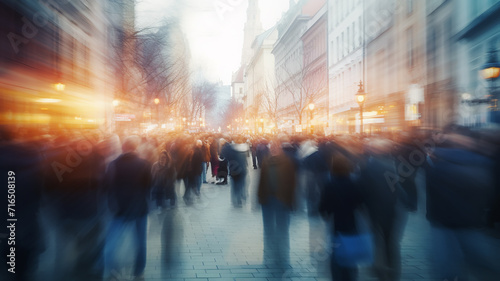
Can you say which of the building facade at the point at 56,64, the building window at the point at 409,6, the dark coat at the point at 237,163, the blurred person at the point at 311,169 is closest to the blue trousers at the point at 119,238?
the blurred person at the point at 311,169

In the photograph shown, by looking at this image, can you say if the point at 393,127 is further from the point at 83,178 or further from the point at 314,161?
the point at 83,178

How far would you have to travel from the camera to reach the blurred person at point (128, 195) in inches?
269

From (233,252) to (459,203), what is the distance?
382 centimetres

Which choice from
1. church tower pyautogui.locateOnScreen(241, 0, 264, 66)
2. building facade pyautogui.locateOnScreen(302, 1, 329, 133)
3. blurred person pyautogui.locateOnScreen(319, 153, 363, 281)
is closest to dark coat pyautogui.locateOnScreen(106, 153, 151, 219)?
blurred person pyautogui.locateOnScreen(319, 153, 363, 281)

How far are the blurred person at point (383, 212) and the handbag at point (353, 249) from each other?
47 centimetres

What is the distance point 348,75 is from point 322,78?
382 inches

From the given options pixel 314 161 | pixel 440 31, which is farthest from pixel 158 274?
pixel 440 31

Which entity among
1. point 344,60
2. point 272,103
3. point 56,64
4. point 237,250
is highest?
point 344,60

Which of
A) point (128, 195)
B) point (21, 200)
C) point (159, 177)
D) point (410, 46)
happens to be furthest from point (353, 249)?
point (410, 46)

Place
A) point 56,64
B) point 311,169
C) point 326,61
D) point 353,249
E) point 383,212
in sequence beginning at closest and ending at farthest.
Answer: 1. point 353,249
2. point 383,212
3. point 311,169
4. point 56,64
5. point 326,61

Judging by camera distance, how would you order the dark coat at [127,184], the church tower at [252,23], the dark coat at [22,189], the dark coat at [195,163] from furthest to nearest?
the church tower at [252,23] < the dark coat at [195,163] < the dark coat at [127,184] < the dark coat at [22,189]

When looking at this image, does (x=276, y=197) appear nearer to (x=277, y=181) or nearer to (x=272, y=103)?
(x=277, y=181)

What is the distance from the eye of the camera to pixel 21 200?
548cm

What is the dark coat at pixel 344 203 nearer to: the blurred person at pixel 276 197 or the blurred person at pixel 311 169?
the blurred person at pixel 276 197
